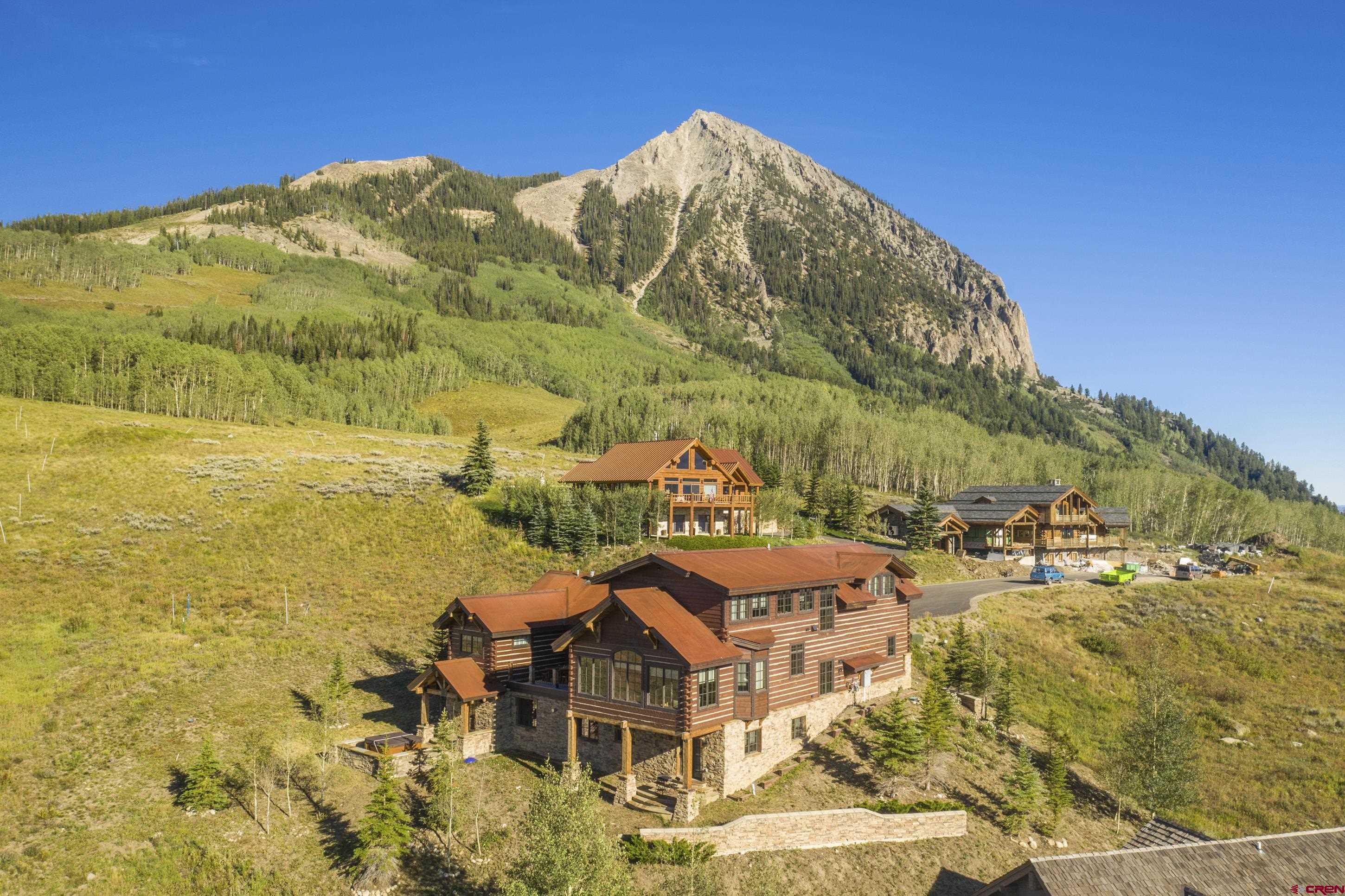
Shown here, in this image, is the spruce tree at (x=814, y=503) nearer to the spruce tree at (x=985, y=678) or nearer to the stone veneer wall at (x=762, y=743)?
the spruce tree at (x=985, y=678)

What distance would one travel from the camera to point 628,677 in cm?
3091

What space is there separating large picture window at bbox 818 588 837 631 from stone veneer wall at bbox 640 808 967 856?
8.68 meters

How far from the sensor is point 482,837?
27969 millimetres

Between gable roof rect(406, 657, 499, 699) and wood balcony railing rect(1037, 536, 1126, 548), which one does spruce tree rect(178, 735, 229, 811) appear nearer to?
gable roof rect(406, 657, 499, 699)

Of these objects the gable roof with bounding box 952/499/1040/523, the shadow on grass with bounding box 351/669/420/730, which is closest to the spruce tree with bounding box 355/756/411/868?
the shadow on grass with bounding box 351/669/420/730

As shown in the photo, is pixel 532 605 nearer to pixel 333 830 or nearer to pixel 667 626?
pixel 667 626

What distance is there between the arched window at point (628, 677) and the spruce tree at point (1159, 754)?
22.2 metres

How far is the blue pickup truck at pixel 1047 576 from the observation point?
72.7 m

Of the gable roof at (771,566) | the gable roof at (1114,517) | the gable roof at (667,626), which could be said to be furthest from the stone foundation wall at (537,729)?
the gable roof at (1114,517)

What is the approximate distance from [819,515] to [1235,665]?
4329 centimetres

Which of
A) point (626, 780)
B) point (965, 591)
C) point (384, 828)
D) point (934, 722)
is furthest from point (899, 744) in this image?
point (965, 591)

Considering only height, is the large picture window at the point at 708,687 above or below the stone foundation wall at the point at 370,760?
above

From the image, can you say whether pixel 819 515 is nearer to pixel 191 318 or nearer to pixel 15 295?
pixel 191 318

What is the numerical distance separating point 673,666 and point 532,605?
1116 cm
